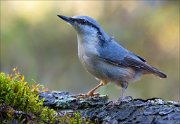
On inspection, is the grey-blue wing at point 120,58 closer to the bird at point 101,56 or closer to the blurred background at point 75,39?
the bird at point 101,56

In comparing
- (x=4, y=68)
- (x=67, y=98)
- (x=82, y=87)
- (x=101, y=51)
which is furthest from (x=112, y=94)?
(x=67, y=98)

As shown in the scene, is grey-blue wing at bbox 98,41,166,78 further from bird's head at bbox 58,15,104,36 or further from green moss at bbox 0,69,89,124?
green moss at bbox 0,69,89,124

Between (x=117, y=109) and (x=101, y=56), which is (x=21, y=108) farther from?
(x=101, y=56)

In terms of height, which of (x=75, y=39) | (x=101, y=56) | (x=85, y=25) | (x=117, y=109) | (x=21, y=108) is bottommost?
(x=21, y=108)

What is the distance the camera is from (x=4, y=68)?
18.2 ft

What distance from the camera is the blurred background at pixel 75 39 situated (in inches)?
207

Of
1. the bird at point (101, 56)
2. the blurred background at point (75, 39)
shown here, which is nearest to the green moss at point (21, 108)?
the bird at point (101, 56)

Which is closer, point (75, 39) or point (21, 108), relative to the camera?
point (21, 108)

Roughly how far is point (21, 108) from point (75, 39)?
2942 millimetres

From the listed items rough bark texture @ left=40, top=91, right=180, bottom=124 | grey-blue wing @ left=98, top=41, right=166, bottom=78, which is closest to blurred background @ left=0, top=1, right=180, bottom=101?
grey-blue wing @ left=98, top=41, right=166, bottom=78

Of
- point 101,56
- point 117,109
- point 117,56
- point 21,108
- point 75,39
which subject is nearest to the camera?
point 21,108

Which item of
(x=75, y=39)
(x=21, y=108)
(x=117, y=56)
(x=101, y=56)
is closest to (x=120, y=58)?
(x=117, y=56)

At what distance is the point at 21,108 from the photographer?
270cm

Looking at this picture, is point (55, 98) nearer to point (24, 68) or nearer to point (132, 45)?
point (24, 68)
